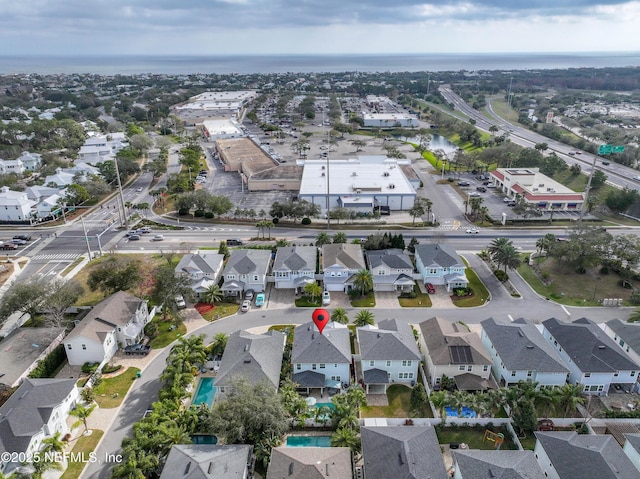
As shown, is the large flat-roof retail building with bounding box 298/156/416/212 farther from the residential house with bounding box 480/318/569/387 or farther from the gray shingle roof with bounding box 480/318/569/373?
the residential house with bounding box 480/318/569/387

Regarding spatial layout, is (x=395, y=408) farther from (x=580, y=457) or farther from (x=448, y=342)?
(x=580, y=457)

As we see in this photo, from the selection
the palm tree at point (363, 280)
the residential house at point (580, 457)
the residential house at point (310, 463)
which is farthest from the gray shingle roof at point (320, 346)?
the residential house at point (580, 457)

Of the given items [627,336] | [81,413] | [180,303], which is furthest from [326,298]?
[627,336]

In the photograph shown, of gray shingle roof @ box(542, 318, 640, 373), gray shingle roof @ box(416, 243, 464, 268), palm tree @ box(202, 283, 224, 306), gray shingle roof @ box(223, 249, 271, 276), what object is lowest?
palm tree @ box(202, 283, 224, 306)

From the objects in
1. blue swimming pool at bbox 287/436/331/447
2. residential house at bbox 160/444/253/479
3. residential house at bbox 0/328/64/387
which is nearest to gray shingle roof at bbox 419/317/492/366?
blue swimming pool at bbox 287/436/331/447

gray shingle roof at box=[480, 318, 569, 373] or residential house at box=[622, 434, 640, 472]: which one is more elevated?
gray shingle roof at box=[480, 318, 569, 373]

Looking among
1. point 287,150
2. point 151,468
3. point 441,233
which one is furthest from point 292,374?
point 287,150
